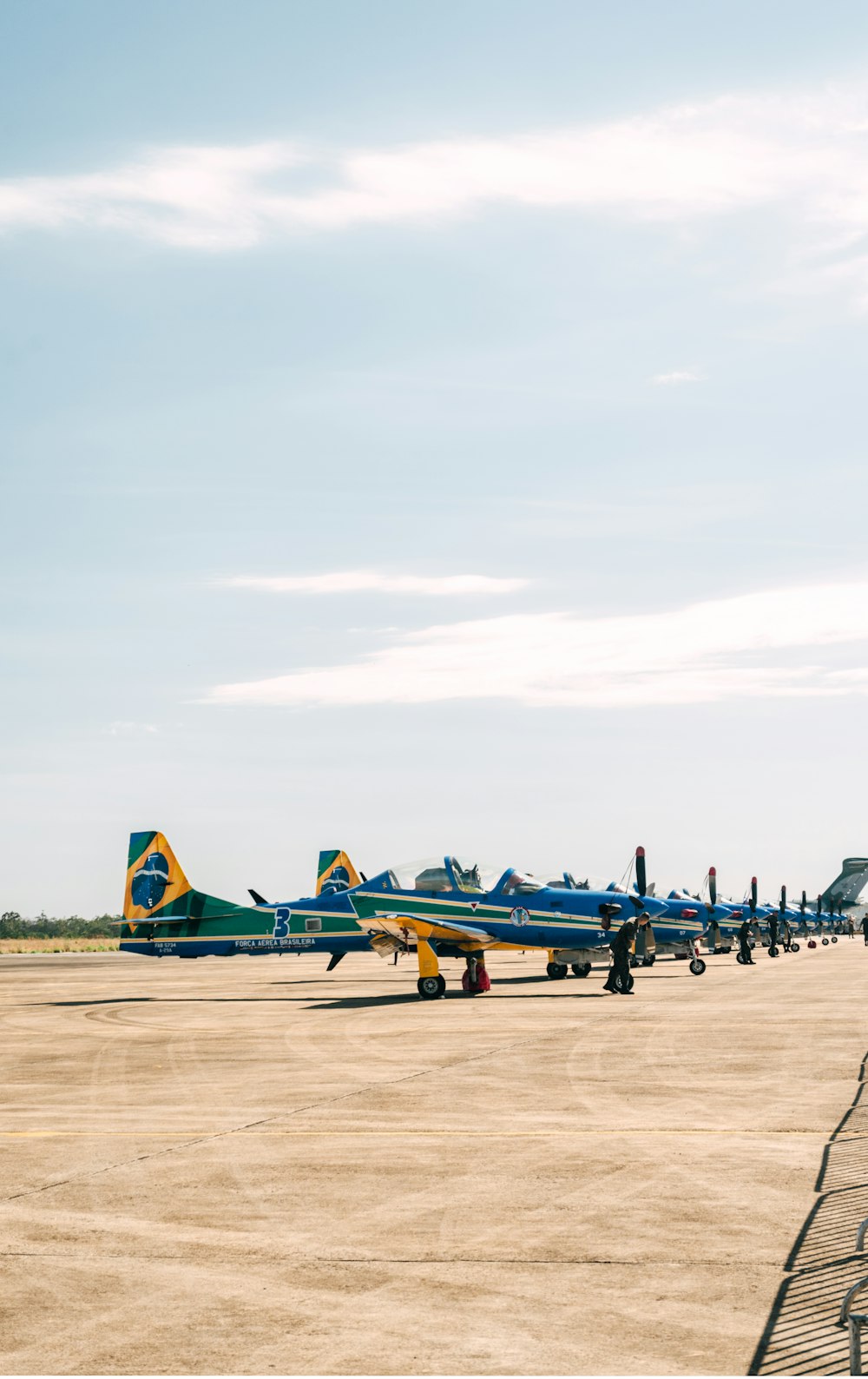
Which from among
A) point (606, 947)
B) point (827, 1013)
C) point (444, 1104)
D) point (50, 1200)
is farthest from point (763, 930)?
point (50, 1200)

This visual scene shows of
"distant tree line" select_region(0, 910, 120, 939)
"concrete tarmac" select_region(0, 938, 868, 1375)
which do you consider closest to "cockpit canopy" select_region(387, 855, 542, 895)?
"concrete tarmac" select_region(0, 938, 868, 1375)

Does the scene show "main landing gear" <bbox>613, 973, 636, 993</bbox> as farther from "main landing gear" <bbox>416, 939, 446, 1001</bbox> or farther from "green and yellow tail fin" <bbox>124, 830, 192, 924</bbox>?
"green and yellow tail fin" <bbox>124, 830, 192, 924</bbox>

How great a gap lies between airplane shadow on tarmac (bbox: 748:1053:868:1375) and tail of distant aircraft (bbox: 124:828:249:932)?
27009 millimetres

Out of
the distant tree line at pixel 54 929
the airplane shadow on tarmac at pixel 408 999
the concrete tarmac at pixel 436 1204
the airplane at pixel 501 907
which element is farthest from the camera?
the distant tree line at pixel 54 929

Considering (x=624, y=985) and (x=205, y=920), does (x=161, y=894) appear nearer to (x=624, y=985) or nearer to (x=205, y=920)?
(x=205, y=920)

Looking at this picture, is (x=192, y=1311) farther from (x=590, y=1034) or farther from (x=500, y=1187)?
(x=590, y=1034)

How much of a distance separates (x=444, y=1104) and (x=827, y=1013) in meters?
11.5

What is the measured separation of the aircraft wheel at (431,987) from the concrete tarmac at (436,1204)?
8.54 metres

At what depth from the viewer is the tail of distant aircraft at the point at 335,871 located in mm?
49562

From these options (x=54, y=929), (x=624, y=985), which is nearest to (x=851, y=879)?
(x=54, y=929)

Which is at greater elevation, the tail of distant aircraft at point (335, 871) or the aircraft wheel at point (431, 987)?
the tail of distant aircraft at point (335, 871)

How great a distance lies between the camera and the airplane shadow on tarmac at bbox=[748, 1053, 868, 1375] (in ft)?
18.4

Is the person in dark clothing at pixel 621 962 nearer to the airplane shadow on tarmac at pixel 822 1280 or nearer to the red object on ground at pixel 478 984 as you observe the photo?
the red object on ground at pixel 478 984

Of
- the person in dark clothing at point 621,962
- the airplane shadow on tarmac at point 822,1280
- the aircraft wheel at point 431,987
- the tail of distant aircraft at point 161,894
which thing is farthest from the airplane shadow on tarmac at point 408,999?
the airplane shadow on tarmac at point 822,1280
